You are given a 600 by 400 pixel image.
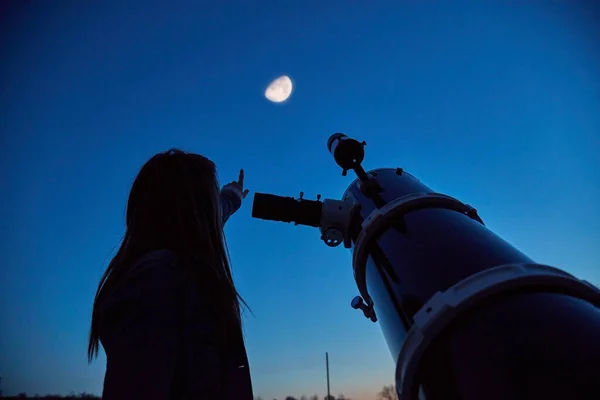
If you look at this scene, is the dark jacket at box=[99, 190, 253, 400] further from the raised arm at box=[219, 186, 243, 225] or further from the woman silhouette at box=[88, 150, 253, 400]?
the raised arm at box=[219, 186, 243, 225]

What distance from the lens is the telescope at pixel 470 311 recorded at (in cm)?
105

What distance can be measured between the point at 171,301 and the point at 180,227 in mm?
436

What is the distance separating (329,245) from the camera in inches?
108

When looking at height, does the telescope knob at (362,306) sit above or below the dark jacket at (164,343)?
above

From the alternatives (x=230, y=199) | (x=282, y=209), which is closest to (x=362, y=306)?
(x=282, y=209)

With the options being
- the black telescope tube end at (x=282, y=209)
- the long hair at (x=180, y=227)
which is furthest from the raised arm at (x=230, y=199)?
the long hair at (x=180, y=227)

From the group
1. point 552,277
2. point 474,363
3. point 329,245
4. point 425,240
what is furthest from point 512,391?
point 329,245

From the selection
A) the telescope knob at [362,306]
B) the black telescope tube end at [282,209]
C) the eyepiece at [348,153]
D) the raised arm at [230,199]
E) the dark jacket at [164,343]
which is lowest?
the dark jacket at [164,343]

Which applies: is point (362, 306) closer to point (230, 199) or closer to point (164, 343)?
point (164, 343)

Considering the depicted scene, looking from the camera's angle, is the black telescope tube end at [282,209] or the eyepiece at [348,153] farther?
the black telescope tube end at [282,209]

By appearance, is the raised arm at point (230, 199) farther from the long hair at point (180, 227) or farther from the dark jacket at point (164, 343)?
the dark jacket at point (164, 343)

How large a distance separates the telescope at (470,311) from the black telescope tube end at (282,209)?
0.89 m

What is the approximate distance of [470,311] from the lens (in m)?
1.25

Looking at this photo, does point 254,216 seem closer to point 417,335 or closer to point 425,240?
point 425,240
